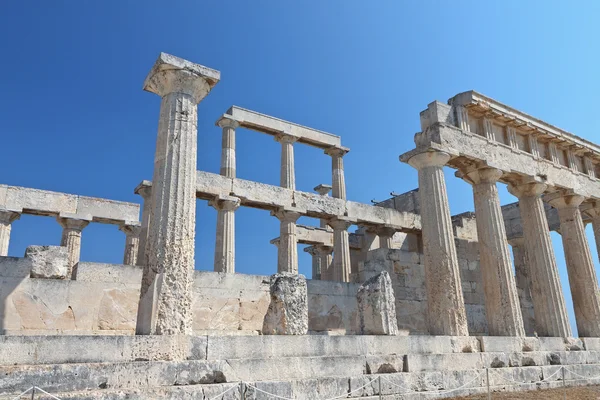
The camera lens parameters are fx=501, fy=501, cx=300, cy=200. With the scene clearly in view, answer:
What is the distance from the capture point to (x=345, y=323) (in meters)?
13.2

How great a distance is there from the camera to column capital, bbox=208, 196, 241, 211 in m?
17.9

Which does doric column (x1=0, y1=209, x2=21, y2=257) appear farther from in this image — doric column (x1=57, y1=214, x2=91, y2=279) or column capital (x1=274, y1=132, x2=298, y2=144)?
column capital (x1=274, y1=132, x2=298, y2=144)

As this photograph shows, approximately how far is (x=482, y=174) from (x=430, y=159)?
7.56 ft

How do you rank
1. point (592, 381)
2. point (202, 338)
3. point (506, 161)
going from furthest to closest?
point (506, 161) → point (592, 381) → point (202, 338)

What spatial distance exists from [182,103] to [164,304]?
3495 mm

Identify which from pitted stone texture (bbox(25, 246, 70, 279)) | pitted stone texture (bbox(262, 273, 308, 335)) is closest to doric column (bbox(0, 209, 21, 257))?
pitted stone texture (bbox(25, 246, 70, 279))

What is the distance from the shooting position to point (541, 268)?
15031mm

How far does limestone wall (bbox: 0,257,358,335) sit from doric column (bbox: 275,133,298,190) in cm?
865

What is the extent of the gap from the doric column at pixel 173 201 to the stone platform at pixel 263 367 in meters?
0.60

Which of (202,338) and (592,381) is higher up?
(202,338)

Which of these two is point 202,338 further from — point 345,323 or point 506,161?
point 506,161

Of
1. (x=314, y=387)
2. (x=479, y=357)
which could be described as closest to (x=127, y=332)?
(x=314, y=387)

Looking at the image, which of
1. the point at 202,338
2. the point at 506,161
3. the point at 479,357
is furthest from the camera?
the point at 506,161

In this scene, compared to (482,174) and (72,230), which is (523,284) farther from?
(72,230)
